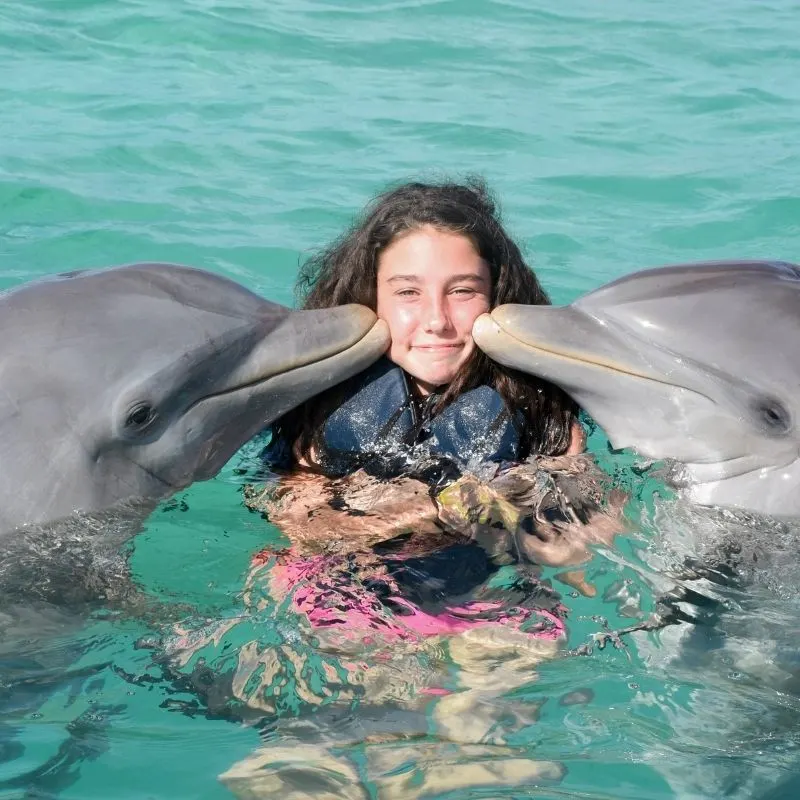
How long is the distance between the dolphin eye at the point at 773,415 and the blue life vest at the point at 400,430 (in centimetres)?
134

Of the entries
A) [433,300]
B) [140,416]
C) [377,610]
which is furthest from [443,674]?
[433,300]

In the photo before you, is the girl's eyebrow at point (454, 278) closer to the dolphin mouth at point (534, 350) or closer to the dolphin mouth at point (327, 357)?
the dolphin mouth at point (327, 357)

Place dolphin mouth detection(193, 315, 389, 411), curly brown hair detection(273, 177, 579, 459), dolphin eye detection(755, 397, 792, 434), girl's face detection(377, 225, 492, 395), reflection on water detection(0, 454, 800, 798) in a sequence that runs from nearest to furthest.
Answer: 1. reflection on water detection(0, 454, 800, 798)
2. dolphin eye detection(755, 397, 792, 434)
3. dolphin mouth detection(193, 315, 389, 411)
4. girl's face detection(377, 225, 492, 395)
5. curly brown hair detection(273, 177, 579, 459)

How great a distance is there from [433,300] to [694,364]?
1384 mm

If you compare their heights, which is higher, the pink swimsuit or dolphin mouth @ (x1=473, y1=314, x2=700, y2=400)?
dolphin mouth @ (x1=473, y1=314, x2=700, y2=400)

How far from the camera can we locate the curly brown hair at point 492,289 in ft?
22.2

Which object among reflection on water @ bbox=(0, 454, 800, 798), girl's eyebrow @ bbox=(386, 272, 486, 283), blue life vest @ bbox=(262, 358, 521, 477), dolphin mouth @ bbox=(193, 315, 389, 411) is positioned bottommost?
reflection on water @ bbox=(0, 454, 800, 798)

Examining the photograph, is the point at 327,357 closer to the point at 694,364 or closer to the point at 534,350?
the point at 534,350

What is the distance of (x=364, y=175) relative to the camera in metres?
13.3

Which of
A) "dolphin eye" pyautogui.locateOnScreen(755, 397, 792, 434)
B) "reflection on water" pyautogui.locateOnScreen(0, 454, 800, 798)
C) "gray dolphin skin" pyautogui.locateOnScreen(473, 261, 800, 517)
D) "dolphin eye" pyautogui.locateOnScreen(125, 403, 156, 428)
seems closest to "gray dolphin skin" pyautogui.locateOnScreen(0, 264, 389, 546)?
"dolphin eye" pyautogui.locateOnScreen(125, 403, 156, 428)

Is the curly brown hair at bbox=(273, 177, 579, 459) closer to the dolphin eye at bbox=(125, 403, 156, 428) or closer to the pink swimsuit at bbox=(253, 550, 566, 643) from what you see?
the pink swimsuit at bbox=(253, 550, 566, 643)

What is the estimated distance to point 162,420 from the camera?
5.68 meters

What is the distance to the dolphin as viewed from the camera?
542 cm

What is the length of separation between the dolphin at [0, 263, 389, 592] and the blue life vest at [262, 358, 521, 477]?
2.03 ft
